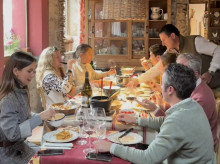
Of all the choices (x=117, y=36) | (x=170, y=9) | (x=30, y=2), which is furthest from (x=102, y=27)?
(x=30, y=2)

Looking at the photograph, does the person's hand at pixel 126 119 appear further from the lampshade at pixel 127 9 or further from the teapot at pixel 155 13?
the teapot at pixel 155 13

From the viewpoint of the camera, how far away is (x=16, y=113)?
80.4 inches

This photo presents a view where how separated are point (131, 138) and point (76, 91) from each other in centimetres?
196

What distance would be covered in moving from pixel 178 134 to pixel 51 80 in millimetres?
1961

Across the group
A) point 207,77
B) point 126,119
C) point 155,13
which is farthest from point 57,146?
point 155,13

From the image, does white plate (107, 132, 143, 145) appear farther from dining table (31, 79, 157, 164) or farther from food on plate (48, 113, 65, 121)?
food on plate (48, 113, 65, 121)

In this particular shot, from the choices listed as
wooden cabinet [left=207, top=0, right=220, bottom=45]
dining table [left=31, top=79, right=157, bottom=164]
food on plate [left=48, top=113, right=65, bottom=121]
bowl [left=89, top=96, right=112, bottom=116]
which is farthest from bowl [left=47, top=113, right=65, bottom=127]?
wooden cabinet [left=207, top=0, right=220, bottom=45]

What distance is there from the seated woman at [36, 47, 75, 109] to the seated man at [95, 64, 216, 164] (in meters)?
1.65

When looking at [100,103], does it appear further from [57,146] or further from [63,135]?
[57,146]

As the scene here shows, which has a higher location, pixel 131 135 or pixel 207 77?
pixel 207 77

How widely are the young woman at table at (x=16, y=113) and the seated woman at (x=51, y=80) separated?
98 centimetres

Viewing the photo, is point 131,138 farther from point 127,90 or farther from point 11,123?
point 127,90

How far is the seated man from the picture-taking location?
1478 millimetres

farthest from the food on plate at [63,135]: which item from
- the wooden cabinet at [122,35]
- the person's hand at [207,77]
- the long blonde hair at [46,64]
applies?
the wooden cabinet at [122,35]
